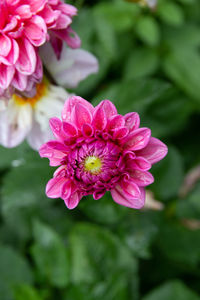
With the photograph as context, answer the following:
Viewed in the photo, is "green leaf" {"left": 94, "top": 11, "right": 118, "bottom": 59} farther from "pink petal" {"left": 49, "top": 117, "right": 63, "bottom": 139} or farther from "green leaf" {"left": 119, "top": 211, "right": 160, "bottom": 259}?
"pink petal" {"left": 49, "top": 117, "right": 63, "bottom": 139}

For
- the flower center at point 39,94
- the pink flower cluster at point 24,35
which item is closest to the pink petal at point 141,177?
the pink flower cluster at point 24,35

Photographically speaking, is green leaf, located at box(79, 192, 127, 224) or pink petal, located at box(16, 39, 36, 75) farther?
green leaf, located at box(79, 192, 127, 224)

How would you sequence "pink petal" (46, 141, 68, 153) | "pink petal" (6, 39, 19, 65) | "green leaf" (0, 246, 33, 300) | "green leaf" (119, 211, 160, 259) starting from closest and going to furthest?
1. "pink petal" (46, 141, 68, 153)
2. "pink petal" (6, 39, 19, 65)
3. "green leaf" (119, 211, 160, 259)
4. "green leaf" (0, 246, 33, 300)

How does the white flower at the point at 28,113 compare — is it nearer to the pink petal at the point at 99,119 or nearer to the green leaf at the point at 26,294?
the pink petal at the point at 99,119

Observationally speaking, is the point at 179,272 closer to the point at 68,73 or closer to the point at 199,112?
the point at 199,112

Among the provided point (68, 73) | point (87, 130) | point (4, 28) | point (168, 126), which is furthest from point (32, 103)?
point (168, 126)

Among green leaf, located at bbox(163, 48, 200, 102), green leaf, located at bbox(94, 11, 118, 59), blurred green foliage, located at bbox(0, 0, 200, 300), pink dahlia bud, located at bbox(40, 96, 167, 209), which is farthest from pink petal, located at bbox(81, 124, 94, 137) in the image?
green leaf, located at bbox(163, 48, 200, 102)

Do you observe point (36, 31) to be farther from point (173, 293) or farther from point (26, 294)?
point (173, 293)

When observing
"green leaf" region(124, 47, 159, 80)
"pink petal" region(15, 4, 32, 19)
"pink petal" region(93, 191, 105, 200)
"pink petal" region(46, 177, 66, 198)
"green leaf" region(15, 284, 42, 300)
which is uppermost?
"pink petal" region(15, 4, 32, 19)
